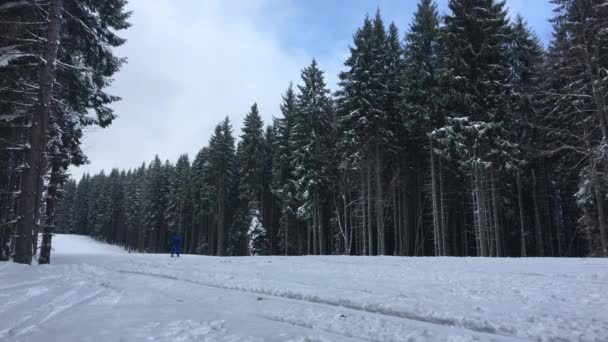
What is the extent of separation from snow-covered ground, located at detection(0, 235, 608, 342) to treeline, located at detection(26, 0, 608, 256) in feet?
43.8

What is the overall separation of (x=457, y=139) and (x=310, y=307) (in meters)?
17.7

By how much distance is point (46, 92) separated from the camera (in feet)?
36.8

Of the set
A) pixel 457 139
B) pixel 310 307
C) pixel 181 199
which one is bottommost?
pixel 310 307

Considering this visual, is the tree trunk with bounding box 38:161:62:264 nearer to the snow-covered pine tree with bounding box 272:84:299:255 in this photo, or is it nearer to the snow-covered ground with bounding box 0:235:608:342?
the snow-covered ground with bounding box 0:235:608:342

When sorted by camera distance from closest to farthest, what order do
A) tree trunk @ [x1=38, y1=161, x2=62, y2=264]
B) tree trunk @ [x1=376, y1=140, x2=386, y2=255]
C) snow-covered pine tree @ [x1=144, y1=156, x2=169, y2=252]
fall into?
1. tree trunk @ [x1=38, y1=161, x2=62, y2=264]
2. tree trunk @ [x1=376, y1=140, x2=386, y2=255]
3. snow-covered pine tree @ [x1=144, y1=156, x2=169, y2=252]

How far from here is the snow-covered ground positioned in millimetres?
4070

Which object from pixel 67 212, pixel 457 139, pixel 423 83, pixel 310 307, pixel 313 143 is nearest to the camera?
pixel 310 307

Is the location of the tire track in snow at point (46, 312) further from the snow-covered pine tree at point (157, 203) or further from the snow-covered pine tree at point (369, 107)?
the snow-covered pine tree at point (157, 203)

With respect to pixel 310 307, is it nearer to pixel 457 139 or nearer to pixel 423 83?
pixel 457 139

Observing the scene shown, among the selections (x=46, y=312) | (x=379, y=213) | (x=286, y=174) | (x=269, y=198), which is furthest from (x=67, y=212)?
(x=46, y=312)

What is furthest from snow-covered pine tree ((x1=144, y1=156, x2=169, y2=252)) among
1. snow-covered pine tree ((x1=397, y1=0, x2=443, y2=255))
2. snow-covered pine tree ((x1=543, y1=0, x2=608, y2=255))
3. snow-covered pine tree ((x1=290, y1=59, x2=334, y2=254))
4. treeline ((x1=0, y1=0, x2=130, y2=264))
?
snow-covered pine tree ((x1=543, y1=0, x2=608, y2=255))

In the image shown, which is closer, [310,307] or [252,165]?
[310,307]

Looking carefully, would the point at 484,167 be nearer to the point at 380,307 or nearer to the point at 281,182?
the point at 380,307

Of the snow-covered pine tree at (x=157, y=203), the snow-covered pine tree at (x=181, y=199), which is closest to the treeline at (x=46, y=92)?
the snow-covered pine tree at (x=181, y=199)
